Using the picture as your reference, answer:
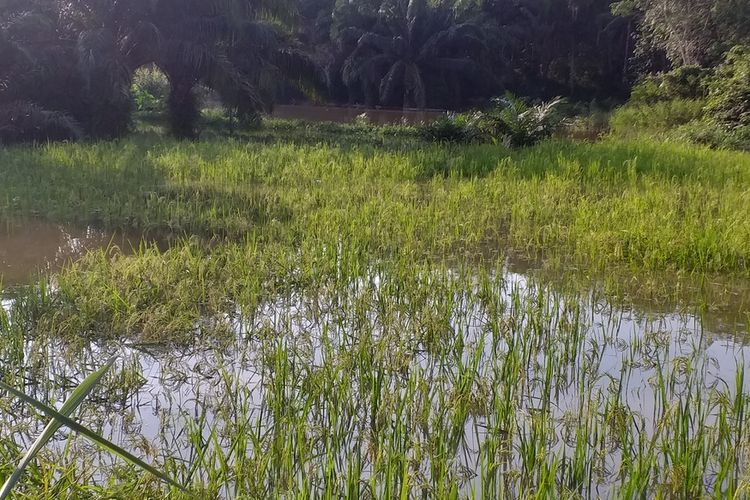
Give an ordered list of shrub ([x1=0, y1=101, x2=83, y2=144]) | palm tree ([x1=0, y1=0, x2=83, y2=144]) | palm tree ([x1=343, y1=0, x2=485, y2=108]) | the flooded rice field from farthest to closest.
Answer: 1. palm tree ([x1=343, y1=0, x2=485, y2=108])
2. palm tree ([x1=0, y1=0, x2=83, y2=144])
3. shrub ([x1=0, y1=101, x2=83, y2=144])
4. the flooded rice field

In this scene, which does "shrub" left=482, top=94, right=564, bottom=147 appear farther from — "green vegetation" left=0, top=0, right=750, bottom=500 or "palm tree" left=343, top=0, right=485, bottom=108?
"palm tree" left=343, top=0, right=485, bottom=108

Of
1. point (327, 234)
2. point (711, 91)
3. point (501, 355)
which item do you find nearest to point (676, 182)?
point (327, 234)

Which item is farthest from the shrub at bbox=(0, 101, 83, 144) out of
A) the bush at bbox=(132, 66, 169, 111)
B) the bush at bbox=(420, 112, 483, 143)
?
the bush at bbox=(132, 66, 169, 111)

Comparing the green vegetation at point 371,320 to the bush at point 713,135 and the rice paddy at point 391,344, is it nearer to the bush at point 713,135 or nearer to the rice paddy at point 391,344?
the rice paddy at point 391,344

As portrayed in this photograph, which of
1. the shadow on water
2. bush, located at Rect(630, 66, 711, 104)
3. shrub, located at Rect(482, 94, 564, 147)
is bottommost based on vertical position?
the shadow on water

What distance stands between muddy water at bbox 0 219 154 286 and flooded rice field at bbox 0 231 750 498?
2.62 ft

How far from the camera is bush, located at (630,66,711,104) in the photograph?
17.7 meters

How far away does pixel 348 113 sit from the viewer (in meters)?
26.1

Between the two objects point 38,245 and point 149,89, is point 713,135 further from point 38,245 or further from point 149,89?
point 149,89

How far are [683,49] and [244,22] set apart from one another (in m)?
13.1

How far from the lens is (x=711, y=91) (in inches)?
592

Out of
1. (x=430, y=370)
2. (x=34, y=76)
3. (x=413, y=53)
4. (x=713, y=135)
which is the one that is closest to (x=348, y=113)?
(x=413, y=53)

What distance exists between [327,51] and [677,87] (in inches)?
561

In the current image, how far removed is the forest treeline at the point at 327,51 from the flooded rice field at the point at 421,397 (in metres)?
10.1
